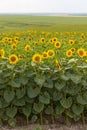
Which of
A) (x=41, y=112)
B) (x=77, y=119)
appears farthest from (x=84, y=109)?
(x=41, y=112)

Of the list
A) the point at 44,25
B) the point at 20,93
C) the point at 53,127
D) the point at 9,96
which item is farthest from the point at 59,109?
the point at 44,25

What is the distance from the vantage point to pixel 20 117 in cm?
564

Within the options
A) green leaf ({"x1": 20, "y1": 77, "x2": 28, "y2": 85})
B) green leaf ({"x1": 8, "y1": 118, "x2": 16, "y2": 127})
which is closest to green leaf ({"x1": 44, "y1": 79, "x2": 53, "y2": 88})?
green leaf ({"x1": 20, "y1": 77, "x2": 28, "y2": 85})

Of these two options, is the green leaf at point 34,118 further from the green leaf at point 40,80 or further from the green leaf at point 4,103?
the green leaf at point 40,80

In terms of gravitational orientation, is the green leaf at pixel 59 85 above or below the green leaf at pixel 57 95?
above

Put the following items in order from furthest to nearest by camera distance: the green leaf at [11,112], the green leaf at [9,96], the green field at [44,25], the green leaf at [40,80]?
1. the green field at [44,25]
2. the green leaf at [11,112]
3. the green leaf at [9,96]
4. the green leaf at [40,80]

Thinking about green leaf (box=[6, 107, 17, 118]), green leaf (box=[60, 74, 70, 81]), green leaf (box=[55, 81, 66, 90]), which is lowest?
green leaf (box=[6, 107, 17, 118])

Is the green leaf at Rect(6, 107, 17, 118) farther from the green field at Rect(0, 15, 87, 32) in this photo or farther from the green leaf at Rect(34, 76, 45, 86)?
the green field at Rect(0, 15, 87, 32)

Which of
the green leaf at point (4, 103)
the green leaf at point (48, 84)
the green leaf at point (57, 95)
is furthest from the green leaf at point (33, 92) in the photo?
the green leaf at point (4, 103)

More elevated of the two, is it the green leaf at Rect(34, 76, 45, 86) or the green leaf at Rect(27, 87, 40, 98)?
the green leaf at Rect(34, 76, 45, 86)

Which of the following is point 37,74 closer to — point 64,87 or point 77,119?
point 64,87

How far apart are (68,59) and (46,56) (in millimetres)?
414

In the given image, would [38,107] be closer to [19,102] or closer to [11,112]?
[19,102]

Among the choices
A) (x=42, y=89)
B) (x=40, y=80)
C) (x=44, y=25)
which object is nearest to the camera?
(x=40, y=80)
